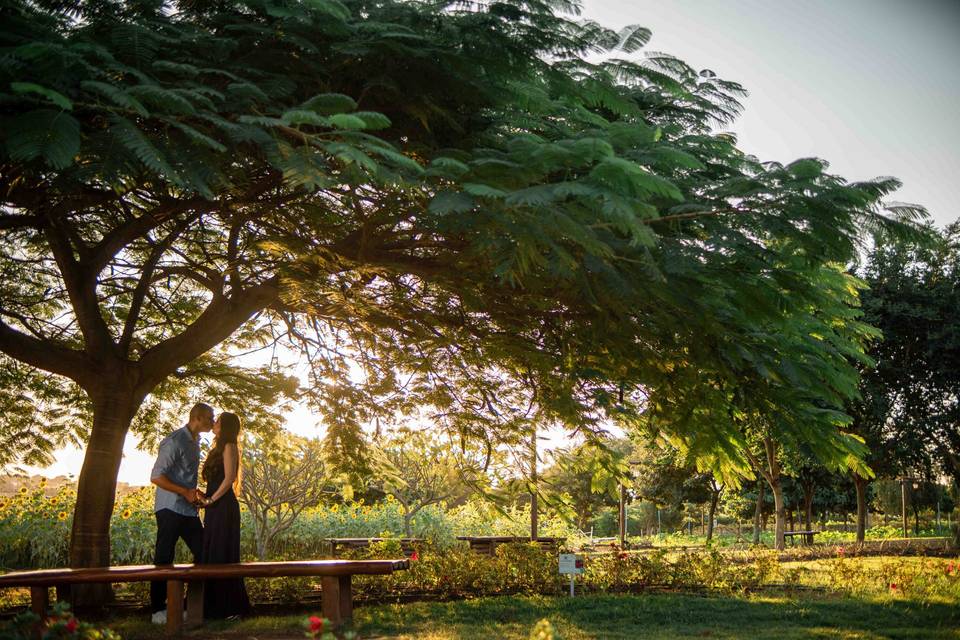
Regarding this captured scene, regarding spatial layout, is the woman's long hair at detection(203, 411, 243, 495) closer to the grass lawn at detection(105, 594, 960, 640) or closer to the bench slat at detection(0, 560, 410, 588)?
the bench slat at detection(0, 560, 410, 588)

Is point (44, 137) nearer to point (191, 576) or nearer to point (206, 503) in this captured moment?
point (191, 576)

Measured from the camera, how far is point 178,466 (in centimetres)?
878

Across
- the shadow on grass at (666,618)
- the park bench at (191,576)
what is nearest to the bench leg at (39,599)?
the park bench at (191,576)

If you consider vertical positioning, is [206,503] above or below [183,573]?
above

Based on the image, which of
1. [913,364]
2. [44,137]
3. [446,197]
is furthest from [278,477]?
[913,364]

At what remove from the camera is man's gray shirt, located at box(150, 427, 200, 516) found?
871 centimetres

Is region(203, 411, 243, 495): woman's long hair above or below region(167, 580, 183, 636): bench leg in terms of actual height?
above

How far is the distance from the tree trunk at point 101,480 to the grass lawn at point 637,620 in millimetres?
1637

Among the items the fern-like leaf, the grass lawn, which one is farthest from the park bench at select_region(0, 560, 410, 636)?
the fern-like leaf

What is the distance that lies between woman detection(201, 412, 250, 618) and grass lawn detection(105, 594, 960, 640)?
386 millimetres

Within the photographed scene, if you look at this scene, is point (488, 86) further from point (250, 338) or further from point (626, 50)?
point (250, 338)

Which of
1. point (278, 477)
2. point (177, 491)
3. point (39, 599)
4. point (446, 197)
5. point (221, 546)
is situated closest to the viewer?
point (446, 197)

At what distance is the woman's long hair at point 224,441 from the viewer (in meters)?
8.76

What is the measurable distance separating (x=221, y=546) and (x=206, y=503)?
48 centimetres
